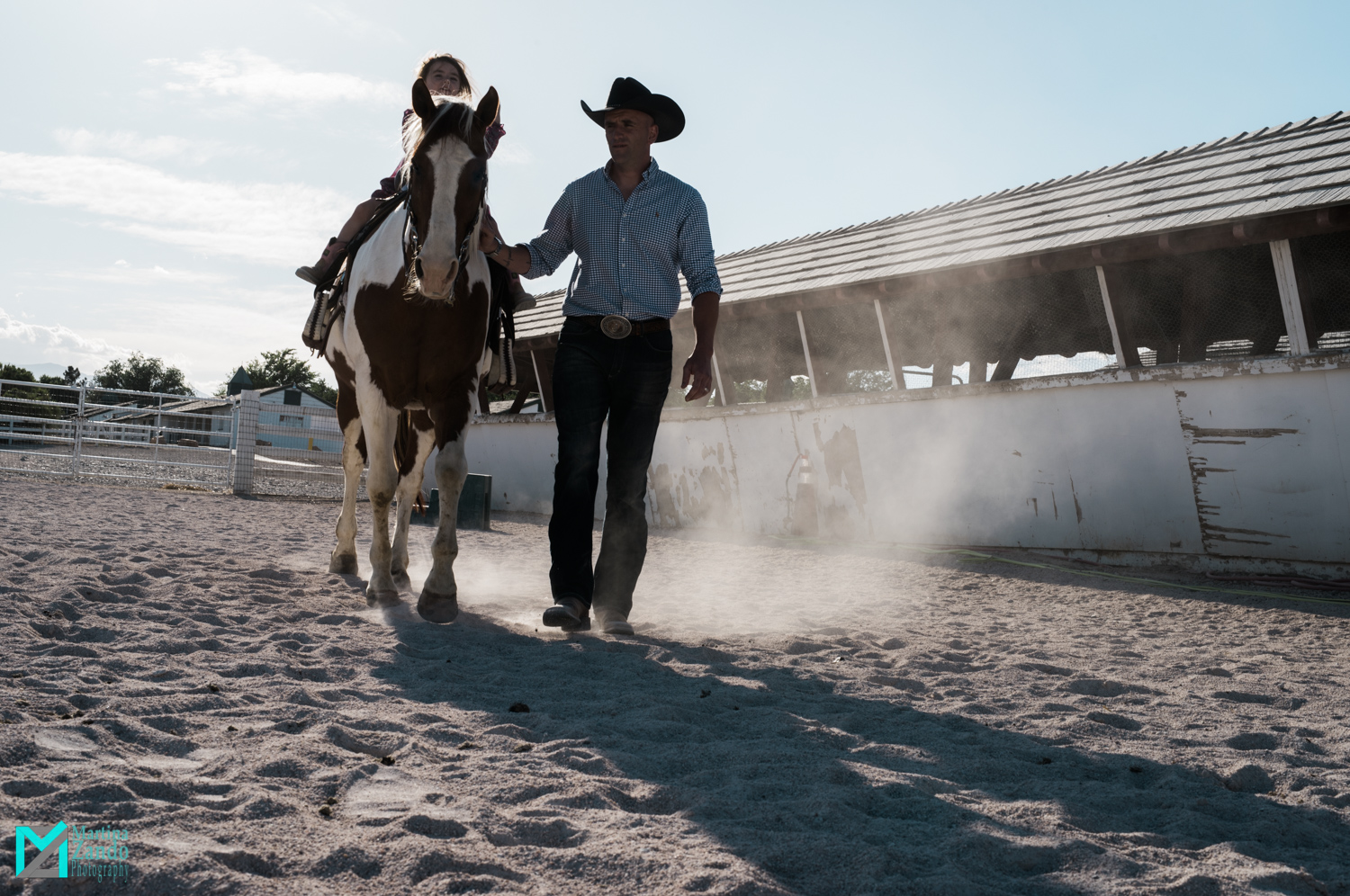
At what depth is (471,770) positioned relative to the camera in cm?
209

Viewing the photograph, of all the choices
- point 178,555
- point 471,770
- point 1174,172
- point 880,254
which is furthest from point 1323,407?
point 178,555

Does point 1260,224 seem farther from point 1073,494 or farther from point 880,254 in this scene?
point 880,254

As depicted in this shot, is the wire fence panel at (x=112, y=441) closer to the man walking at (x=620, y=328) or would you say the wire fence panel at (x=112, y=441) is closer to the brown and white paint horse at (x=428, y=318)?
the brown and white paint horse at (x=428, y=318)

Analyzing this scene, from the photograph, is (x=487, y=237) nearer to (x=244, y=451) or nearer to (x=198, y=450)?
(x=244, y=451)

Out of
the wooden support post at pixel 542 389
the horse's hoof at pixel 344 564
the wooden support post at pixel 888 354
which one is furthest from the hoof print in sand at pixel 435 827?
the wooden support post at pixel 542 389

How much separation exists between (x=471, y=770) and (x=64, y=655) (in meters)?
1.83

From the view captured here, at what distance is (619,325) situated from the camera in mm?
4148

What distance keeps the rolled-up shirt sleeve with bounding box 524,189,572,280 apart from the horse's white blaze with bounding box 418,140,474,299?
70 cm

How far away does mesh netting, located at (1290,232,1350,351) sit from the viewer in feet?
22.7

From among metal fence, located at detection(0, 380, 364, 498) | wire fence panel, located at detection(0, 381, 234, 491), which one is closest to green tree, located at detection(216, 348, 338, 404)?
wire fence panel, located at detection(0, 381, 234, 491)

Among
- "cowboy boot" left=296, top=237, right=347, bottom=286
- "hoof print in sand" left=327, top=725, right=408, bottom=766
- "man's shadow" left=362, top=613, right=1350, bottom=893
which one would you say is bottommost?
"man's shadow" left=362, top=613, right=1350, bottom=893

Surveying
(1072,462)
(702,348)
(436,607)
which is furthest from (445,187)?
(1072,462)

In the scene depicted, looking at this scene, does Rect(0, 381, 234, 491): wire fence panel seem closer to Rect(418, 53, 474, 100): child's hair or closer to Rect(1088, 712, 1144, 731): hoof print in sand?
Rect(418, 53, 474, 100): child's hair

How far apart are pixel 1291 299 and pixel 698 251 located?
546cm
